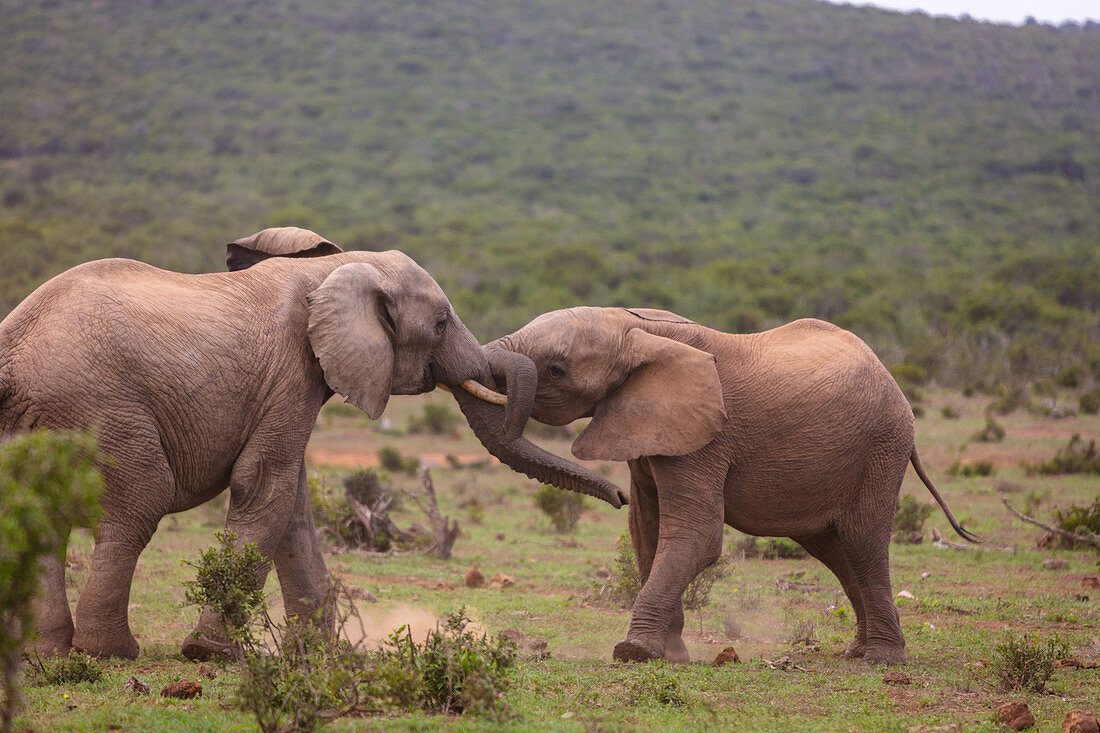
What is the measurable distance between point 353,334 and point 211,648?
7.13 feet

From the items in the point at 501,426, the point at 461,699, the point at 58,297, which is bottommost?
the point at 461,699

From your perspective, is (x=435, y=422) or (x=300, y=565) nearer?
(x=300, y=565)

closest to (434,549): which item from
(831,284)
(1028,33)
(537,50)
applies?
(831,284)

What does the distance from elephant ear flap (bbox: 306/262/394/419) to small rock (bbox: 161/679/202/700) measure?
1943 millimetres

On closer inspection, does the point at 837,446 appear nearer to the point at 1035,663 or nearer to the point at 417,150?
the point at 1035,663

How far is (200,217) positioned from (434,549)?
50736 millimetres

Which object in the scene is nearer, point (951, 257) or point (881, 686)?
point (881, 686)

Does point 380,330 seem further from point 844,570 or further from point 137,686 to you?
point 844,570

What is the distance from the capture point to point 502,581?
11328 millimetres

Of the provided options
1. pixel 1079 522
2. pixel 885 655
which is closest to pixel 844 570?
pixel 885 655

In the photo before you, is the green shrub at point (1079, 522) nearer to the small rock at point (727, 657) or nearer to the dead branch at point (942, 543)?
the dead branch at point (942, 543)

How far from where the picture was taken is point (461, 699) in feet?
19.2

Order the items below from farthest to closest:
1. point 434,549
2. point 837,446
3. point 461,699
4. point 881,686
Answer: point 434,549 → point 837,446 → point 881,686 → point 461,699

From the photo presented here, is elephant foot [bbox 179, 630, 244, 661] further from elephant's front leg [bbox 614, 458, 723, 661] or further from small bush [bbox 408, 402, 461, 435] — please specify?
small bush [bbox 408, 402, 461, 435]
